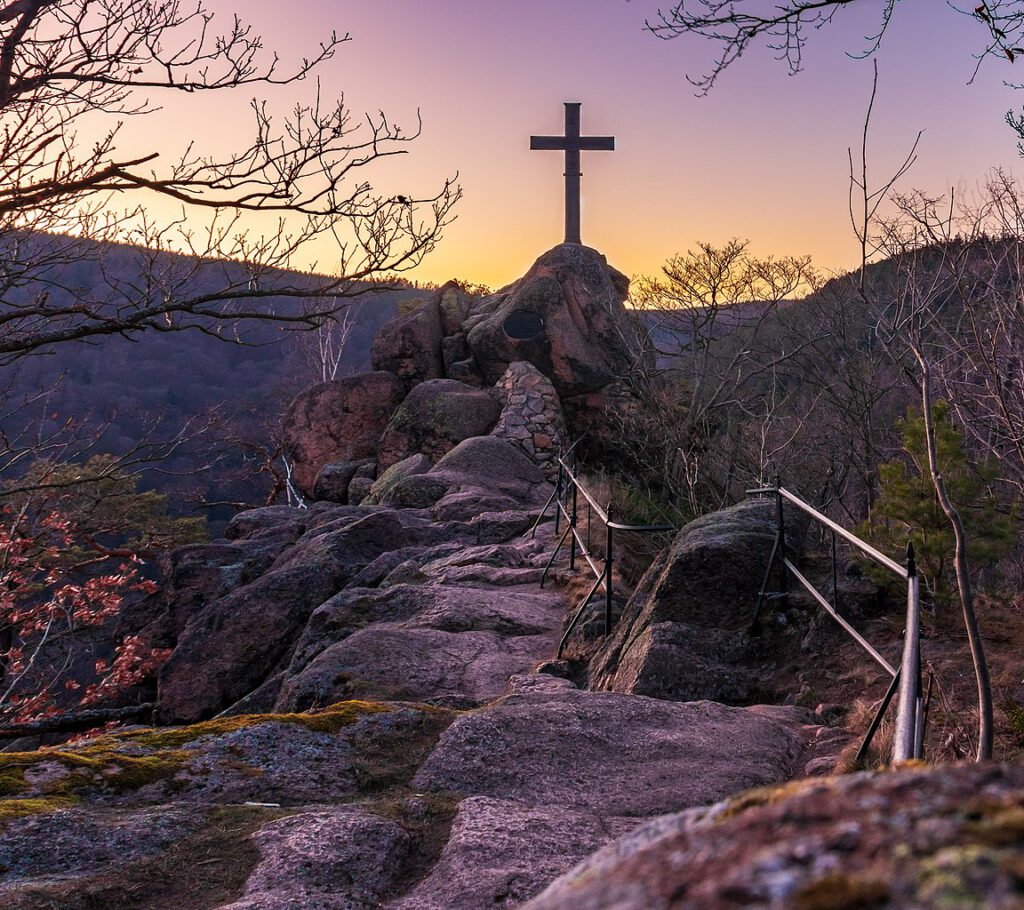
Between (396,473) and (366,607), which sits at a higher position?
(396,473)

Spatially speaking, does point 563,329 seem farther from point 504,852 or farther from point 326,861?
point 326,861

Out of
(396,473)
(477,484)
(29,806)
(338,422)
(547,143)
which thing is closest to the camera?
(29,806)

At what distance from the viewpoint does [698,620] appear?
582cm

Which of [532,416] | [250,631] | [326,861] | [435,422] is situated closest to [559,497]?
[250,631]

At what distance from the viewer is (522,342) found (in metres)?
21.3

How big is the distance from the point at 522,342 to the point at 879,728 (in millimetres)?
17856

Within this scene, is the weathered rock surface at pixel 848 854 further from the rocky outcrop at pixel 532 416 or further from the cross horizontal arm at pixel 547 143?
the cross horizontal arm at pixel 547 143

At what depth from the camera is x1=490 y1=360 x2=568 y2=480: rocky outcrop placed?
63.3 feet

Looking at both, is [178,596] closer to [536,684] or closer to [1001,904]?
[536,684]

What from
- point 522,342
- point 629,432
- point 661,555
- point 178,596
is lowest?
point 178,596

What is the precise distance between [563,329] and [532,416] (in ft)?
9.52

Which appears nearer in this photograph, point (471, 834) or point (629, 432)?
point (471, 834)

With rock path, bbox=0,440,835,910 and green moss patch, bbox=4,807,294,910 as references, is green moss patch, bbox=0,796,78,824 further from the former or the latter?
green moss patch, bbox=4,807,294,910

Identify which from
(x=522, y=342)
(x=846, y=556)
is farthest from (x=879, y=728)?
(x=522, y=342)
